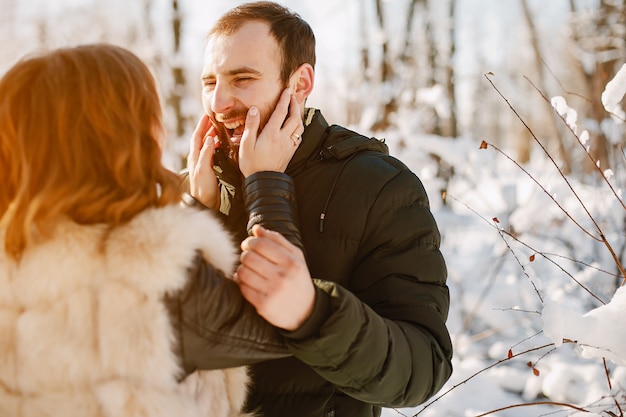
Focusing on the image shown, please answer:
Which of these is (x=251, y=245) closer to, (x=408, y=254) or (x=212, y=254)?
(x=212, y=254)

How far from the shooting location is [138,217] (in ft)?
4.50

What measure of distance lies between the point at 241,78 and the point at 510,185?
191 inches

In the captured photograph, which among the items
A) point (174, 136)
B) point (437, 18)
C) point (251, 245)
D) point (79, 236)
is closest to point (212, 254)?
point (251, 245)

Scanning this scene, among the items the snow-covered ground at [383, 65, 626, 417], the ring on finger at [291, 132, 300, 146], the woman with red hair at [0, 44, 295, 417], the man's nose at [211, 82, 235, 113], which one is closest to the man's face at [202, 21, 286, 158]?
the man's nose at [211, 82, 235, 113]

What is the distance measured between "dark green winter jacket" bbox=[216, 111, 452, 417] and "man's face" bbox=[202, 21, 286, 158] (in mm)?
150

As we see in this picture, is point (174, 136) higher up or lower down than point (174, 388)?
lower down

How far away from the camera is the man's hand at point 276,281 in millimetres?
1398

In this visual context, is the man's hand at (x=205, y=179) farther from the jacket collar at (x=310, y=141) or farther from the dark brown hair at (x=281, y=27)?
the dark brown hair at (x=281, y=27)

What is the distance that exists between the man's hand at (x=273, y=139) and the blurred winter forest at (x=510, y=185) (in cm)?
30

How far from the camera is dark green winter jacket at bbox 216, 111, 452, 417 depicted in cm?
156

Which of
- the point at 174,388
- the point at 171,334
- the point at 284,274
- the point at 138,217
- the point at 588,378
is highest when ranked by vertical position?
the point at 138,217

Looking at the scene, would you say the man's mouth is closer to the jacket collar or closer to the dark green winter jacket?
the dark green winter jacket

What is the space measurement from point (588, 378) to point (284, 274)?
11.3 feet

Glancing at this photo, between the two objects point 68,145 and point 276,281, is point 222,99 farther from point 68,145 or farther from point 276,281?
point 276,281
